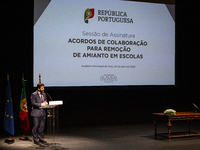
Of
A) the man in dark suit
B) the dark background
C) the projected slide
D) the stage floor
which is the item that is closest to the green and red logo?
the projected slide

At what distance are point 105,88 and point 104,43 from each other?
4.10 ft

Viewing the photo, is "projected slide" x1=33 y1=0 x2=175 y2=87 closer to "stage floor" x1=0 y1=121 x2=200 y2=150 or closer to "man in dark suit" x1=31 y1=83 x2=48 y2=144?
"stage floor" x1=0 y1=121 x2=200 y2=150

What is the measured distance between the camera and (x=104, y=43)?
9906 millimetres

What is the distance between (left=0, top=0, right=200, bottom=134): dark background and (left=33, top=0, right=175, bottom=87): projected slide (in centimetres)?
22

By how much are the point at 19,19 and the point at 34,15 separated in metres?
0.39

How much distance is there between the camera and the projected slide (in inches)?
365

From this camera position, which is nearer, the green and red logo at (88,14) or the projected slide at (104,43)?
the projected slide at (104,43)

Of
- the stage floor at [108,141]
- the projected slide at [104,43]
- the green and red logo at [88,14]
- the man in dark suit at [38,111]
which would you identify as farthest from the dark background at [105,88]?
the man in dark suit at [38,111]

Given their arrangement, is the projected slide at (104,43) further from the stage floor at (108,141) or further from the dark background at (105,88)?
the stage floor at (108,141)

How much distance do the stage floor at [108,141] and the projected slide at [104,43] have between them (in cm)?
142

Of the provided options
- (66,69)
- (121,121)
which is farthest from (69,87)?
(121,121)

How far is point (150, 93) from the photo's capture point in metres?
10.6

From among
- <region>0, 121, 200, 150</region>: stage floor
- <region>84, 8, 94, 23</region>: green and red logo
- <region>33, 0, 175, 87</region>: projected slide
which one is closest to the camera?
<region>0, 121, 200, 150</region>: stage floor

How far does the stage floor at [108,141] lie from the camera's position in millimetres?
6781
